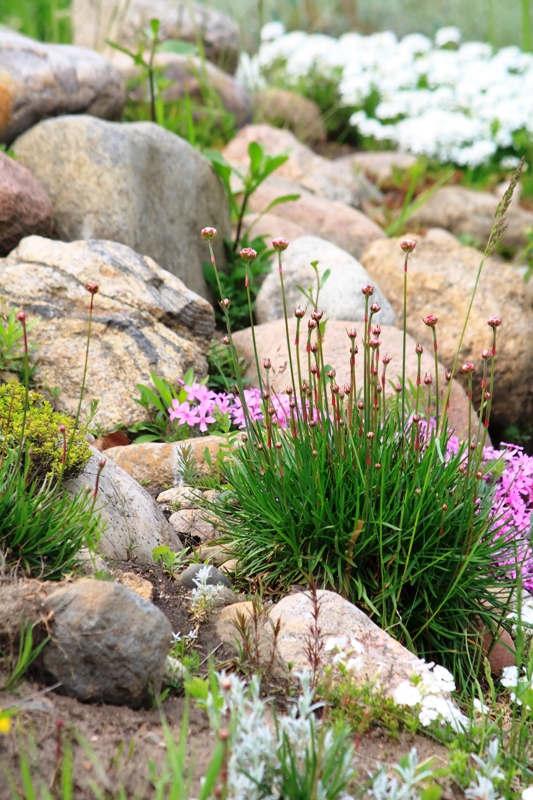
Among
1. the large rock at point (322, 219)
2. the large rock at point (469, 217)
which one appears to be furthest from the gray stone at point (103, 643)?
the large rock at point (469, 217)

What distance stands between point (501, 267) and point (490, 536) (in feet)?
11.5

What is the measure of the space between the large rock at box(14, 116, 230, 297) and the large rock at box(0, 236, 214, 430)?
487mm

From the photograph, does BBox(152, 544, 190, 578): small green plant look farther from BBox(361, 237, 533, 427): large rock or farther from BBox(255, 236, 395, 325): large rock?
BBox(361, 237, 533, 427): large rock

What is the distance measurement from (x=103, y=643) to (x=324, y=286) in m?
3.72

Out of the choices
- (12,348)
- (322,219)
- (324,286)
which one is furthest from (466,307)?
(12,348)

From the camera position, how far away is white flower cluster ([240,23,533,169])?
10.3 meters

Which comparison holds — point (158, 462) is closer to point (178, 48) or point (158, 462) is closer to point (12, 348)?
point (12, 348)

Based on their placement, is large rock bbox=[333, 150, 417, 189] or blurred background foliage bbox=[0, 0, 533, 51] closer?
large rock bbox=[333, 150, 417, 189]

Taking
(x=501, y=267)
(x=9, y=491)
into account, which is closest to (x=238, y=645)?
(x=9, y=491)

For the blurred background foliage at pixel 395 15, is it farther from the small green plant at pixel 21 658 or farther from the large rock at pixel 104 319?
the small green plant at pixel 21 658

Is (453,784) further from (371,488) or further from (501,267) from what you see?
(501,267)

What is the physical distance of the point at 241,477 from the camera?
3219mm

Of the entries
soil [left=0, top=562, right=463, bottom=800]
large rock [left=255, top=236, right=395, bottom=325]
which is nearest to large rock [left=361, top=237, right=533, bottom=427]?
large rock [left=255, top=236, right=395, bottom=325]

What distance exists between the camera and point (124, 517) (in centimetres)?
314
